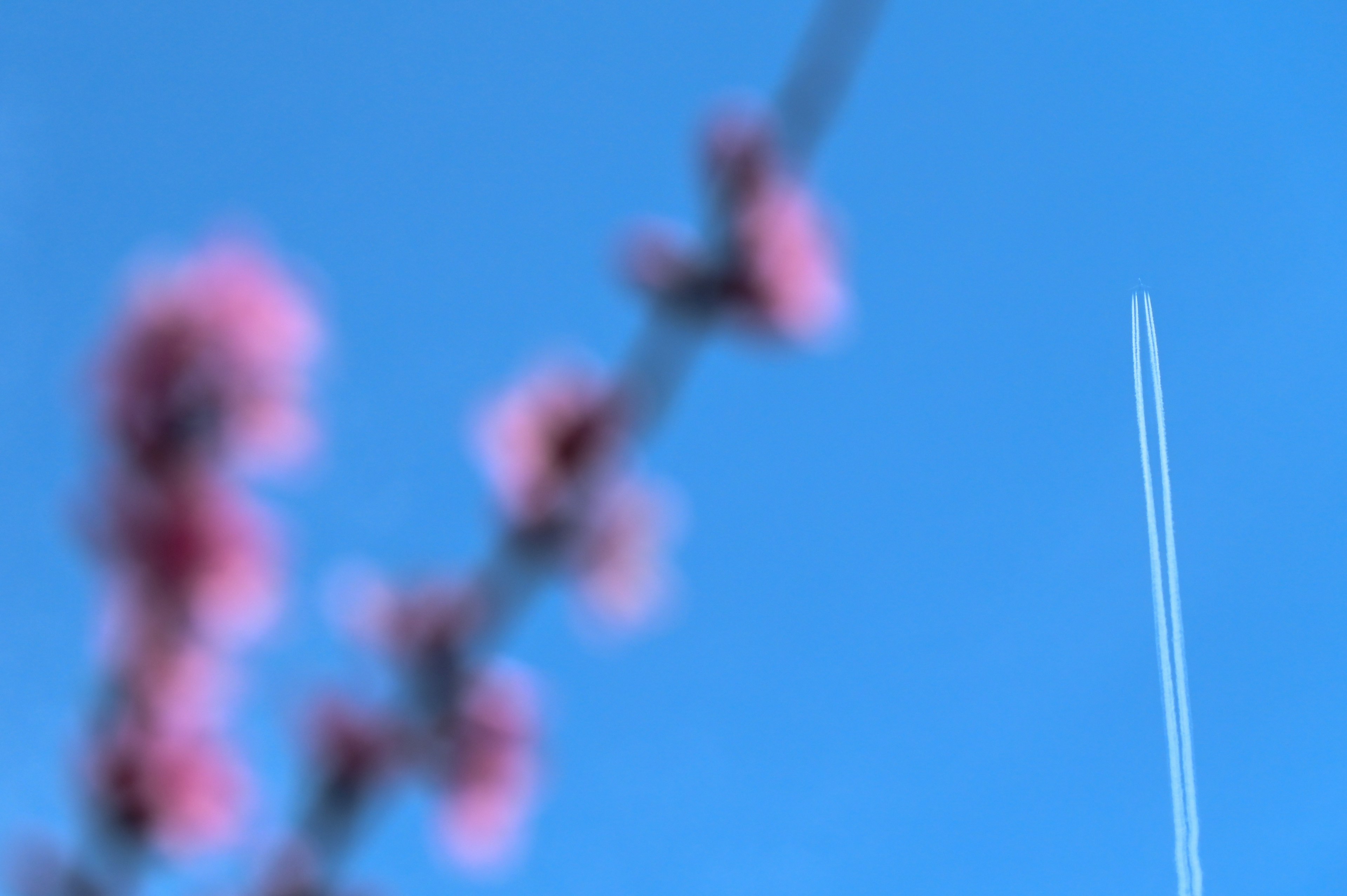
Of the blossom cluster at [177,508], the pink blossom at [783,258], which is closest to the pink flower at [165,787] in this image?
the blossom cluster at [177,508]

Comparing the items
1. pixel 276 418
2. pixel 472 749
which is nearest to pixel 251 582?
pixel 276 418

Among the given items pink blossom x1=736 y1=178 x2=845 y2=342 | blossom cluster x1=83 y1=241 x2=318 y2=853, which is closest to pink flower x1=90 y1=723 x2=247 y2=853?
blossom cluster x1=83 y1=241 x2=318 y2=853

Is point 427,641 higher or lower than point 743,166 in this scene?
lower

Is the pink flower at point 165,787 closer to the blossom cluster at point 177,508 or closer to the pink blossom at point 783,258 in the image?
the blossom cluster at point 177,508

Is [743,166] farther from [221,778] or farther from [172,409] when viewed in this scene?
[221,778]

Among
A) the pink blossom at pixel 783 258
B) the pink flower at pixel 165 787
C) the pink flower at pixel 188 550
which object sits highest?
the pink blossom at pixel 783 258
